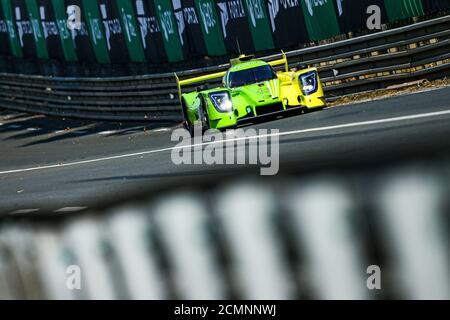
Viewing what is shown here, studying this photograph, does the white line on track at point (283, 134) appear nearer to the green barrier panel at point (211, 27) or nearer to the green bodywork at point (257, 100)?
the green bodywork at point (257, 100)

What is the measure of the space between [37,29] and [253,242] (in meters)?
25.2

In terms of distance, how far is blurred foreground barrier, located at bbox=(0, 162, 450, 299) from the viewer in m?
3.43

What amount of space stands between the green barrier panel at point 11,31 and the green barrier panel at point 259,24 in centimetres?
1299

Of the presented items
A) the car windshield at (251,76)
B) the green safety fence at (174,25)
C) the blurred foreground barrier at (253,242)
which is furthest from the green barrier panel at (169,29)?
the blurred foreground barrier at (253,242)

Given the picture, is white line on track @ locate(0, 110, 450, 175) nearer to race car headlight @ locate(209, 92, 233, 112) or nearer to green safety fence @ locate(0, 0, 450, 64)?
race car headlight @ locate(209, 92, 233, 112)

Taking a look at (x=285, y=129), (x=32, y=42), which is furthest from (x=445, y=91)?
(x=32, y=42)

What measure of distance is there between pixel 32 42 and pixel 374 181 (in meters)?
26.3

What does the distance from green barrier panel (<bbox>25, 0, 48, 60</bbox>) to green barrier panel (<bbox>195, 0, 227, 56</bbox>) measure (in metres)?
9.14

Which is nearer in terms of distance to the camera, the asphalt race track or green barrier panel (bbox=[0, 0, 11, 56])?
the asphalt race track

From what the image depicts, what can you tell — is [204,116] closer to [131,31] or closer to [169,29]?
[169,29]

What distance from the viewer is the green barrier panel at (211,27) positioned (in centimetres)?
1970

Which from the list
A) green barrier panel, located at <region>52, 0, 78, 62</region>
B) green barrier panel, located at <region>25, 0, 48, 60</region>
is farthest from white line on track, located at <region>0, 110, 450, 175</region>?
green barrier panel, located at <region>25, 0, 48, 60</region>
